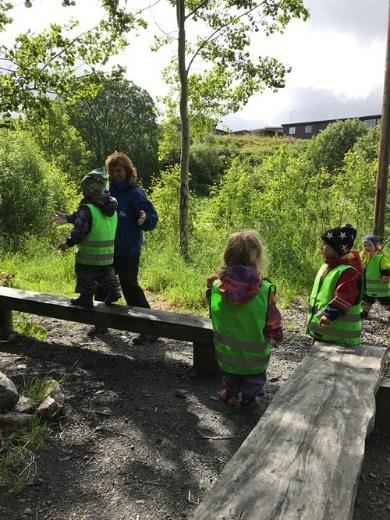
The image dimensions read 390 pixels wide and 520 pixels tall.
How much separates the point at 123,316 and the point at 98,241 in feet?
2.45

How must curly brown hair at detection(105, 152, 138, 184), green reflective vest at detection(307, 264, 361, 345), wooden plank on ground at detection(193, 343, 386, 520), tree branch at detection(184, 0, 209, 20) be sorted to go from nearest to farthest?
wooden plank on ground at detection(193, 343, 386, 520) < green reflective vest at detection(307, 264, 361, 345) < curly brown hair at detection(105, 152, 138, 184) < tree branch at detection(184, 0, 209, 20)

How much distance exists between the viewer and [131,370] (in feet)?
14.2

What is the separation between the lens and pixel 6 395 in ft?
10.6

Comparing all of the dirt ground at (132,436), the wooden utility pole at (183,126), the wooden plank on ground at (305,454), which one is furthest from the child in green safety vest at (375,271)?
the wooden utility pole at (183,126)

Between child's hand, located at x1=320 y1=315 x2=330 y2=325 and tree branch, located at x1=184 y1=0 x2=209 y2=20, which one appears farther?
tree branch, located at x1=184 y1=0 x2=209 y2=20

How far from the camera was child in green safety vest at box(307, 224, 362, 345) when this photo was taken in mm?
3424

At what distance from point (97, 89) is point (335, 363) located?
570cm

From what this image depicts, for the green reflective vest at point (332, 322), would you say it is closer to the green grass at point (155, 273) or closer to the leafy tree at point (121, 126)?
the green grass at point (155, 273)

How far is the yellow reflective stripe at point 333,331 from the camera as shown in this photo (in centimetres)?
362

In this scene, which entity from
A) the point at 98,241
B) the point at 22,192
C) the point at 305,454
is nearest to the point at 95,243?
the point at 98,241

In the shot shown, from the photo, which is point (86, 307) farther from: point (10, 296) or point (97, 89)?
point (97, 89)

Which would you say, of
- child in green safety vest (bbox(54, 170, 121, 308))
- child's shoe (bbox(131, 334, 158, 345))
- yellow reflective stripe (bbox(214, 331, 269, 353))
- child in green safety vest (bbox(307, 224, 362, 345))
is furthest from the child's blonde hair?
child's shoe (bbox(131, 334, 158, 345))

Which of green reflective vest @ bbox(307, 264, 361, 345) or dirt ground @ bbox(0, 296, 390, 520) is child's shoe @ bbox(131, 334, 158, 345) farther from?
green reflective vest @ bbox(307, 264, 361, 345)

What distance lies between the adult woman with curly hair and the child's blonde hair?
1672mm
